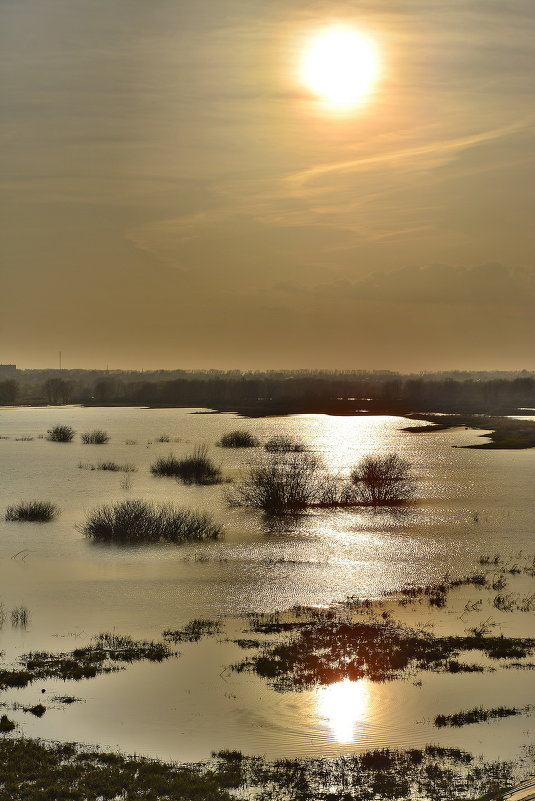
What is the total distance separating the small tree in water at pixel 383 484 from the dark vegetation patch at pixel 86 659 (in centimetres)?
2667

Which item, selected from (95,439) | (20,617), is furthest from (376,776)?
(95,439)

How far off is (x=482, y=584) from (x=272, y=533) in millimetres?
11355

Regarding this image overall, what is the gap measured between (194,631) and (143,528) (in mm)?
13714

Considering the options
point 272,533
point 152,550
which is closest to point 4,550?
point 152,550

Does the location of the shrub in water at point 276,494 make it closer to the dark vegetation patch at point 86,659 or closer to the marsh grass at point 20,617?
the marsh grass at point 20,617

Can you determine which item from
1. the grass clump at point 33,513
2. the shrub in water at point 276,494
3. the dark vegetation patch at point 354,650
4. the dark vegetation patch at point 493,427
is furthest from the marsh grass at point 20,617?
the dark vegetation patch at point 493,427

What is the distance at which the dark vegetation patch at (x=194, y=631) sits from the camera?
19.8 m

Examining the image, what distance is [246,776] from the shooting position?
40.9ft

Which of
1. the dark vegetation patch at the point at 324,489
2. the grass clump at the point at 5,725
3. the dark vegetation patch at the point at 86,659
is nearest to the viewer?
the grass clump at the point at 5,725

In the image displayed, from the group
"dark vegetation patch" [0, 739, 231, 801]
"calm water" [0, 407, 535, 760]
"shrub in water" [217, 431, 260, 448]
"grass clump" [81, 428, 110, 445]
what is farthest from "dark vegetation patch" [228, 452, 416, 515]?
"grass clump" [81, 428, 110, 445]

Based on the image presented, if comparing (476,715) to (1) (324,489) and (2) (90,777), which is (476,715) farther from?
(1) (324,489)

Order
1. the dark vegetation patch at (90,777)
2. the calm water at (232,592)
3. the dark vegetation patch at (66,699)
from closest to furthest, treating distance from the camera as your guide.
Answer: the dark vegetation patch at (90,777)
the calm water at (232,592)
the dark vegetation patch at (66,699)

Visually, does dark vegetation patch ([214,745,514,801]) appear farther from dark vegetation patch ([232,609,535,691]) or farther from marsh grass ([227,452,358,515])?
marsh grass ([227,452,358,515])

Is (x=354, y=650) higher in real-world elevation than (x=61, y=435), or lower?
lower
